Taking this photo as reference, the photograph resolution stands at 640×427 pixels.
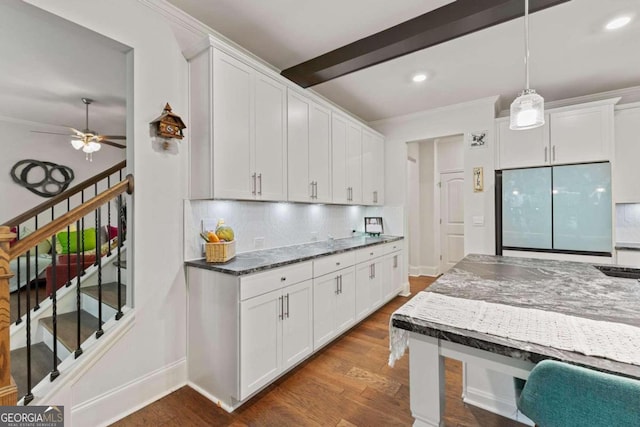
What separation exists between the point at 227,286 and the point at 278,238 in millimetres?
1184

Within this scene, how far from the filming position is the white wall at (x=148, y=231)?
173 cm

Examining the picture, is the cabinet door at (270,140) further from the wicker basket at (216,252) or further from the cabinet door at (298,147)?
the wicker basket at (216,252)

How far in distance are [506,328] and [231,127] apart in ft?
6.88

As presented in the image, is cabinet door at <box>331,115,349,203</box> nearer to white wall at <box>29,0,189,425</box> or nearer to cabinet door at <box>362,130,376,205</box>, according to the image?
cabinet door at <box>362,130,376,205</box>

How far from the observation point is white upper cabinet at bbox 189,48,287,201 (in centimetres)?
205

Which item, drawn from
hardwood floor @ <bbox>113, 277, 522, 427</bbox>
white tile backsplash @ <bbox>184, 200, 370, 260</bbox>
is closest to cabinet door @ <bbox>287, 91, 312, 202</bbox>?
white tile backsplash @ <bbox>184, 200, 370, 260</bbox>

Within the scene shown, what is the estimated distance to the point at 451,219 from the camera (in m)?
5.66

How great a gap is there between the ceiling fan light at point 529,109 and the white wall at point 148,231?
235cm

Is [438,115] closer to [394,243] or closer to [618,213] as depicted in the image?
[394,243]

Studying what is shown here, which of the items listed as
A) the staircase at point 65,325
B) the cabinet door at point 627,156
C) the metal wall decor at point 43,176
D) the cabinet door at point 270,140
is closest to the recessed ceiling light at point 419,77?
the cabinet door at point 270,140

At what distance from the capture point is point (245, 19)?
2209mm

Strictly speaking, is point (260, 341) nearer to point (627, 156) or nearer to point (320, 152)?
point (320, 152)

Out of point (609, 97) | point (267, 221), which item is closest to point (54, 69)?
point (267, 221)

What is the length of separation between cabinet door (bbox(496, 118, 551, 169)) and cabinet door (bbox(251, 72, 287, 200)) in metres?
2.88
